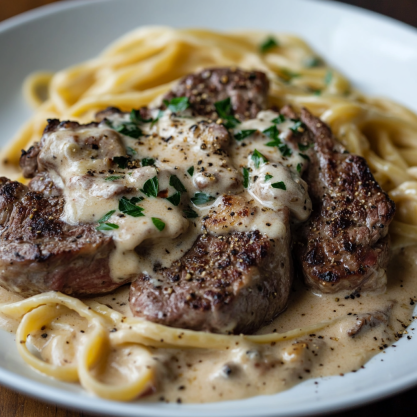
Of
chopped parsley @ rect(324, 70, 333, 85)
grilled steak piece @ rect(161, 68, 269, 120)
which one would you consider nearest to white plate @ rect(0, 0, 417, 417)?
chopped parsley @ rect(324, 70, 333, 85)

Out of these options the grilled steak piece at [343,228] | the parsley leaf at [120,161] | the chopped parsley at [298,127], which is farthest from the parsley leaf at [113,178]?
the chopped parsley at [298,127]

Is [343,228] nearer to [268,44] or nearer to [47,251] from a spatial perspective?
[47,251]

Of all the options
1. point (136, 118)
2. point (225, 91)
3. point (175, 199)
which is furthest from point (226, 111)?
point (175, 199)

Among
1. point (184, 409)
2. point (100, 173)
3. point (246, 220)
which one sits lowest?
point (184, 409)

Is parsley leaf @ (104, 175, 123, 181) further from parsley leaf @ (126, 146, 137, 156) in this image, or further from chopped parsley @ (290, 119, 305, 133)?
chopped parsley @ (290, 119, 305, 133)

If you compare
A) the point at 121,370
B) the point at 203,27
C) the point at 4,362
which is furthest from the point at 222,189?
the point at 203,27

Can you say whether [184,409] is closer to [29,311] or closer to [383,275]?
[29,311]
